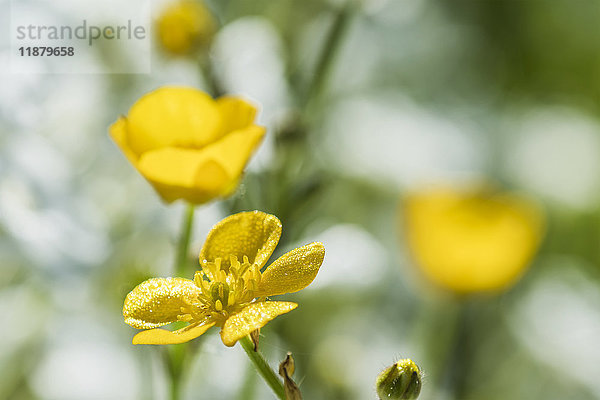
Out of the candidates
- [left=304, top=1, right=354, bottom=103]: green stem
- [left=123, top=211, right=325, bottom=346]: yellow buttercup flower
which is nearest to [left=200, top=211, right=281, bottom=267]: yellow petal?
[left=123, top=211, right=325, bottom=346]: yellow buttercup flower

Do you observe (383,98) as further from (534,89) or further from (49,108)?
(49,108)

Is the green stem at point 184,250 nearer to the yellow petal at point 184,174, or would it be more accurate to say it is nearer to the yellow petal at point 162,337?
the yellow petal at point 184,174

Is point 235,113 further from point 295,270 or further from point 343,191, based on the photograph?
point 343,191

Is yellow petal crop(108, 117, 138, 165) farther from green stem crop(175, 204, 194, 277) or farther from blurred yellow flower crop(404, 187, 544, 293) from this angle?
blurred yellow flower crop(404, 187, 544, 293)

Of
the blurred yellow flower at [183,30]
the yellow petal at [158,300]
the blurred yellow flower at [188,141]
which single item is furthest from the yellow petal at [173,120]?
the blurred yellow flower at [183,30]

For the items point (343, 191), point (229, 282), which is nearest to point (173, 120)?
point (229, 282)
